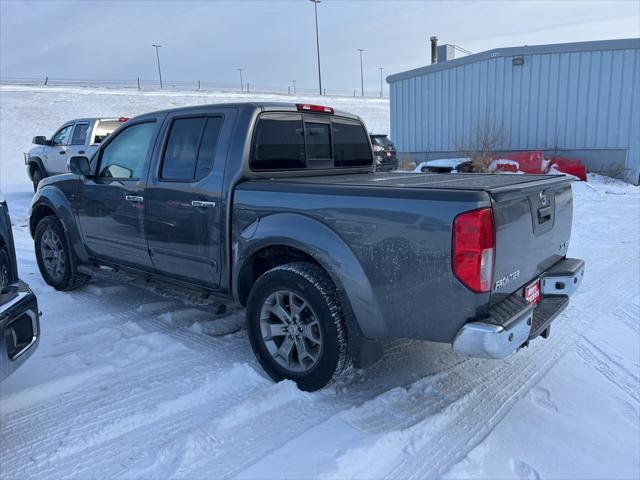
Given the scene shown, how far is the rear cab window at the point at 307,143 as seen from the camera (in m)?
3.92

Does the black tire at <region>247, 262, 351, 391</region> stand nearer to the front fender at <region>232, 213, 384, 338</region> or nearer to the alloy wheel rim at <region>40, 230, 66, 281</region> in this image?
the front fender at <region>232, 213, 384, 338</region>

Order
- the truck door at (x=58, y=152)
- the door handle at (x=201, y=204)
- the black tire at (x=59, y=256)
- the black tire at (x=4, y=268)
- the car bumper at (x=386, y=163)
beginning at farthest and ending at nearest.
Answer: the car bumper at (x=386, y=163), the truck door at (x=58, y=152), the black tire at (x=59, y=256), the door handle at (x=201, y=204), the black tire at (x=4, y=268)

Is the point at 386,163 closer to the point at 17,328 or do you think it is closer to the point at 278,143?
the point at 278,143

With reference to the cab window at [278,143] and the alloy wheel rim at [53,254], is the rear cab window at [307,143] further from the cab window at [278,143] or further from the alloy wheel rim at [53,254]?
the alloy wheel rim at [53,254]

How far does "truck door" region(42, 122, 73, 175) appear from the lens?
42.9 feet

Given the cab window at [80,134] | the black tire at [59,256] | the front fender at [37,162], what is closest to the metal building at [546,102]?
the cab window at [80,134]

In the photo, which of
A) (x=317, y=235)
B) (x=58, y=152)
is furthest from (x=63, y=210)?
(x=58, y=152)

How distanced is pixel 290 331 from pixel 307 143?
66.3 inches

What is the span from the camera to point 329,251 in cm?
315

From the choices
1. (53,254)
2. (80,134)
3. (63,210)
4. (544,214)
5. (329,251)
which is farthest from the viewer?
(80,134)

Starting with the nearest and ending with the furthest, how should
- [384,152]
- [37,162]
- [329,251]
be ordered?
[329,251], [37,162], [384,152]

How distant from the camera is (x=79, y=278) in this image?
5582 millimetres

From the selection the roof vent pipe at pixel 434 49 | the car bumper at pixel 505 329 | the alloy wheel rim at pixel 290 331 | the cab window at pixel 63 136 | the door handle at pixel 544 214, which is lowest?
the alloy wheel rim at pixel 290 331

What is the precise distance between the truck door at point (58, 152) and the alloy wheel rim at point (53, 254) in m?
8.11
